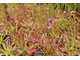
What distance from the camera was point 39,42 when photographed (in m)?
1.05

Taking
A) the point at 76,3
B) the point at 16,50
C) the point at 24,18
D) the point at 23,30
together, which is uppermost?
the point at 76,3

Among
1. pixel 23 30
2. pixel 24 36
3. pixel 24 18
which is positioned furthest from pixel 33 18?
pixel 24 36

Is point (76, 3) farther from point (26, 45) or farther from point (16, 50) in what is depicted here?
point (16, 50)

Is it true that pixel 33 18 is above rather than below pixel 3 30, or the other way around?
above

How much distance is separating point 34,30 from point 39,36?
0.13 m

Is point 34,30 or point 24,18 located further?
point 24,18

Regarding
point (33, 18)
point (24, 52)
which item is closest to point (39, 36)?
point (24, 52)

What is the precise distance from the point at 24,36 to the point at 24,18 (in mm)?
459
